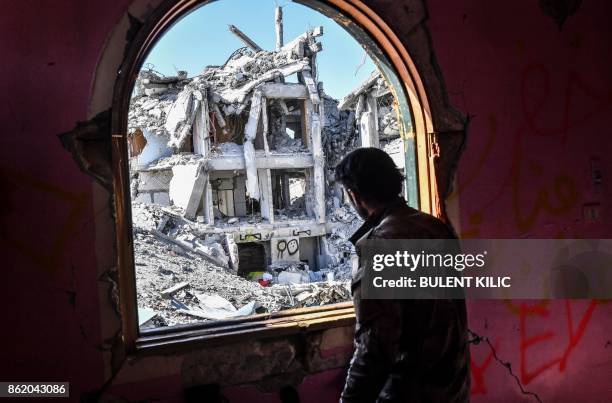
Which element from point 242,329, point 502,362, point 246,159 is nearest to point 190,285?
point 242,329

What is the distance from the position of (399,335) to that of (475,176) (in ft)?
5.10

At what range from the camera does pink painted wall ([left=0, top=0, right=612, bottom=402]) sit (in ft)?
6.31

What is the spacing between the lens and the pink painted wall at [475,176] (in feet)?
A: 6.31

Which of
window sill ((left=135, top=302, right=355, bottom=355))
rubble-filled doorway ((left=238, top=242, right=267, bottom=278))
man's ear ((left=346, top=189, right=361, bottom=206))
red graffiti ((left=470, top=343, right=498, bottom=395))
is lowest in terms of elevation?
rubble-filled doorway ((left=238, top=242, right=267, bottom=278))

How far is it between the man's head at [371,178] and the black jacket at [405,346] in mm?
96

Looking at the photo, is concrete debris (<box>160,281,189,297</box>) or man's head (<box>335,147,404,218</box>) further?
concrete debris (<box>160,281,189,297</box>)

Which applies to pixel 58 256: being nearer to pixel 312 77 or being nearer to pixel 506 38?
pixel 506 38

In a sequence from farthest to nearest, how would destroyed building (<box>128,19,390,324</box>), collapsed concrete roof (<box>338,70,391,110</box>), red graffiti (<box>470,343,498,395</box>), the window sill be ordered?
1. destroyed building (<box>128,19,390,324</box>)
2. collapsed concrete roof (<box>338,70,391,110</box>)
3. red graffiti (<box>470,343,498,395</box>)
4. the window sill

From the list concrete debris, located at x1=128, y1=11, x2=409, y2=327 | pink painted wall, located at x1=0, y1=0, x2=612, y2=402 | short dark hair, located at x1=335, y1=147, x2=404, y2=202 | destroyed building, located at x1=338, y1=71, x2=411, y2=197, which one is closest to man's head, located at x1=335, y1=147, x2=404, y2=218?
short dark hair, located at x1=335, y1=147, x2=404, y2=202

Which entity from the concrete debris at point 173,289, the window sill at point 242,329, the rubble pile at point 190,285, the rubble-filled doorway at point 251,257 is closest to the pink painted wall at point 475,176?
the window sill at point 242,329

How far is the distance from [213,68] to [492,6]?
2056cm

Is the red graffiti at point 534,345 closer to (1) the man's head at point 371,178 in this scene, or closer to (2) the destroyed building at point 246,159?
(1) the man's head at point 371,178

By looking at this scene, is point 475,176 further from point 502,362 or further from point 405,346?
point 405,346

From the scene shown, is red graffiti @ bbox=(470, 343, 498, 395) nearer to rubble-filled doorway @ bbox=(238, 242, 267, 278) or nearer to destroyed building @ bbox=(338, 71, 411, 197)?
destroyed building @ bbox=(338, 71, 411, 197)
